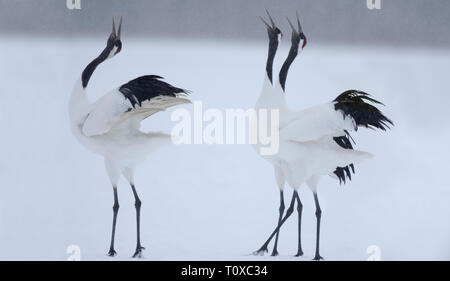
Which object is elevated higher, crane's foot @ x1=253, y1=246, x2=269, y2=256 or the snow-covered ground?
the snow-covered ground

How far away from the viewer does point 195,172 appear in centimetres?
360

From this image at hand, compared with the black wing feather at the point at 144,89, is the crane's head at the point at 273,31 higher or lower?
higher

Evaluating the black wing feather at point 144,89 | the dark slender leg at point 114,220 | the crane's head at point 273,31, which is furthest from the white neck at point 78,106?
the crane's head at point 273,31

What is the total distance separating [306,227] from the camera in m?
3.60

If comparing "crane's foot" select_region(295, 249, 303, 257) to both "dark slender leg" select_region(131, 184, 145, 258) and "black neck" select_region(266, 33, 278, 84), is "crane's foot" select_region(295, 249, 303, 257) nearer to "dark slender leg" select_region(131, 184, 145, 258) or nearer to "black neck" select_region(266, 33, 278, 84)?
"dark slender leg" select_region(131, 184, 145, 258)

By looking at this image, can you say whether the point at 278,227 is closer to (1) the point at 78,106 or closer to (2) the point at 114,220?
(2) the point at 114,220

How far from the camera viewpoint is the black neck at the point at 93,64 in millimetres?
3551

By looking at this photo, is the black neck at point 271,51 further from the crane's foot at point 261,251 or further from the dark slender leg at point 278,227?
the crane's foot at point 261,251

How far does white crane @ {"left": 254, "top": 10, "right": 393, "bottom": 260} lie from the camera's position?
11.4 ft

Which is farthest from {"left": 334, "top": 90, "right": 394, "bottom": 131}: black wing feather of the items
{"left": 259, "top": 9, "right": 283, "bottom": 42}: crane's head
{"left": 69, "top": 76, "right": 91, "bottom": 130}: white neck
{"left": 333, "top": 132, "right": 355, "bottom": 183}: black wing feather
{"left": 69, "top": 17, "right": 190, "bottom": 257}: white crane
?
{"left": 69, "top": 76, "right": 91, "bottom": 130}: white neck

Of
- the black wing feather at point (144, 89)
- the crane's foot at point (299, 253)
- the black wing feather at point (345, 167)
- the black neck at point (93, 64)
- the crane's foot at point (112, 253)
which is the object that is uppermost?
the black neck at point (93, 64)
